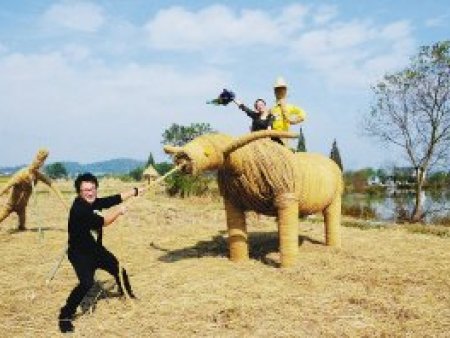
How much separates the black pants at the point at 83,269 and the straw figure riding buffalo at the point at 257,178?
1721 millimetres

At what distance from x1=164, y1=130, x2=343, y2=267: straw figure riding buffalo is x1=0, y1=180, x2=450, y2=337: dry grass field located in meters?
0.57

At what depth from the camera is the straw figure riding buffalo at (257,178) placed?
8.20 m

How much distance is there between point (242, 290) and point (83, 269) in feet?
7.35

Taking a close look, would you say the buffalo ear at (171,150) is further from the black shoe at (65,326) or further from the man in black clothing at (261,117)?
the black shoe at (65,326)

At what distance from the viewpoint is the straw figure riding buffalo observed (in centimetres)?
820

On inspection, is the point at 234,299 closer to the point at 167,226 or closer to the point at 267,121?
the point at 267,121

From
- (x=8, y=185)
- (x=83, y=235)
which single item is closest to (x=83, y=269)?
(x=83, y=235)

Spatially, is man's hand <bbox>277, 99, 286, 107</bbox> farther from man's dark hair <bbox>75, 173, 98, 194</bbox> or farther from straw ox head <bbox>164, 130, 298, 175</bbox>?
man's dark hair <bbox>75, 173, 98, 194</bbox>

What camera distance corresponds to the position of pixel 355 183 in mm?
60562

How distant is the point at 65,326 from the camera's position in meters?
6.50

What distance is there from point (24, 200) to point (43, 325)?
7.17 meters

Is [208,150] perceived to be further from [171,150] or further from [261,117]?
[261,117]

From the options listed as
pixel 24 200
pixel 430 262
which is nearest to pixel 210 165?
pixel 430 262

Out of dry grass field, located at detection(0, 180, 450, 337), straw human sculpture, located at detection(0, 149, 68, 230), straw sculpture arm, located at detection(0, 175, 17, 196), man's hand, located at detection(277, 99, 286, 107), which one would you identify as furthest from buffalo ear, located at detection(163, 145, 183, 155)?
straw sculpture arm, located at detection(0, 175, 17, 196)
